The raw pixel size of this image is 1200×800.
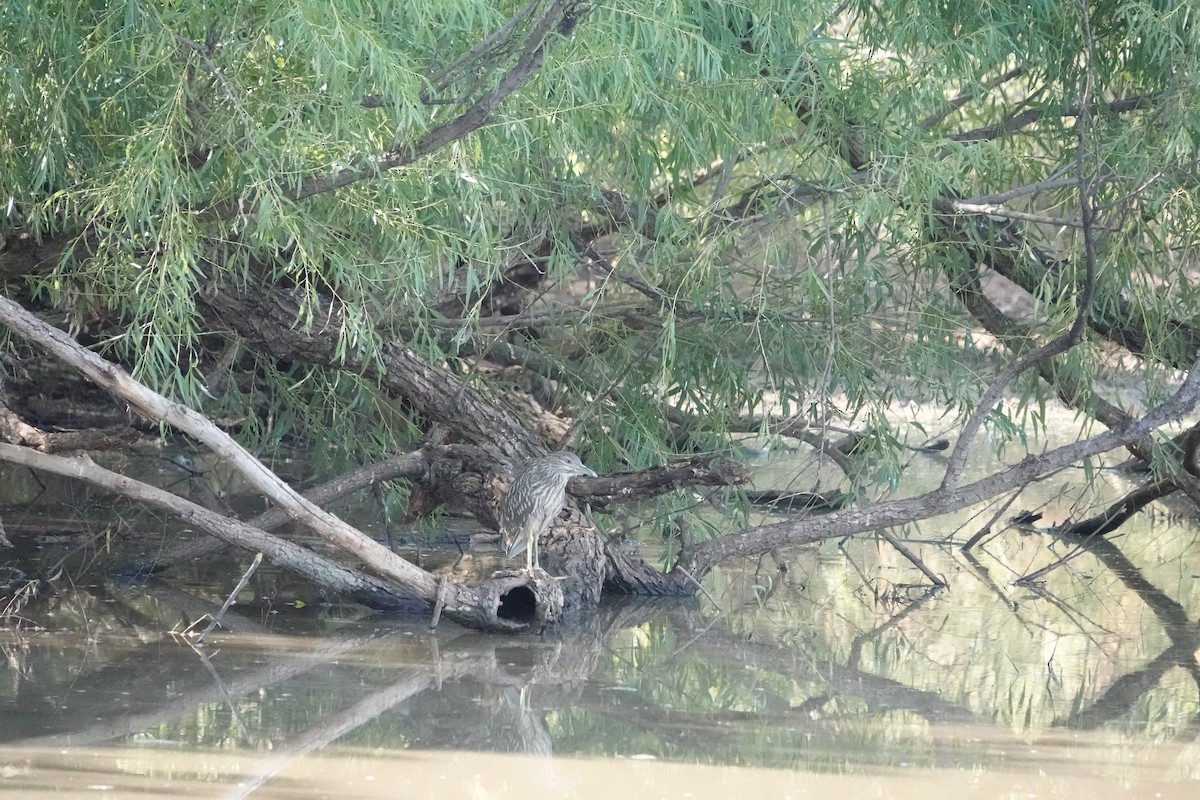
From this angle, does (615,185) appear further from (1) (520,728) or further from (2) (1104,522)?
(2) (1104,522)

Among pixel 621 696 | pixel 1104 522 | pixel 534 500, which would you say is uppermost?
pixel 1104 522

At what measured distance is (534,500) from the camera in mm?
5383

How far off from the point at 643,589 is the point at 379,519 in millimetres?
1989

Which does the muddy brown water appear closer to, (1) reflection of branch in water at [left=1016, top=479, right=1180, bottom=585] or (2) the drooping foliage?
(1) reflection of branch in water at [left=1016, top=479, right=1180, bottom=585]

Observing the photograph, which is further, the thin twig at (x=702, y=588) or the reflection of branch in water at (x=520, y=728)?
the thin twig at (x=702, y=588)

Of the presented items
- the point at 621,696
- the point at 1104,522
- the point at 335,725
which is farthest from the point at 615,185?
the point at 1104,522

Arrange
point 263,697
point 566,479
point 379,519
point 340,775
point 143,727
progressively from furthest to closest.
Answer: point 379,519, point 566,479, point 263,697, point 143,727, point 340,775

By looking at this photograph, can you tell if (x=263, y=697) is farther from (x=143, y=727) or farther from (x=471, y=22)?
(x=471, y=22)

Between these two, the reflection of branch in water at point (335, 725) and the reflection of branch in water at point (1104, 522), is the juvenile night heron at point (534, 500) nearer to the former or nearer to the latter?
the reflection of branch in water at point (335, 725)

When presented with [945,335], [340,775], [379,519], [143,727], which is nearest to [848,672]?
[945,335]

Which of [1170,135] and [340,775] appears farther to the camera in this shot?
[1170,135]

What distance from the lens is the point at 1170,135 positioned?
16.6 ft

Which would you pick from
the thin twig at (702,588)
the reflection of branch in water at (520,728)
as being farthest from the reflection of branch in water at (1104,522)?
the reflection of branch in water at (520,728)

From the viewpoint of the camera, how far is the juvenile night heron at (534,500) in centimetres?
539
